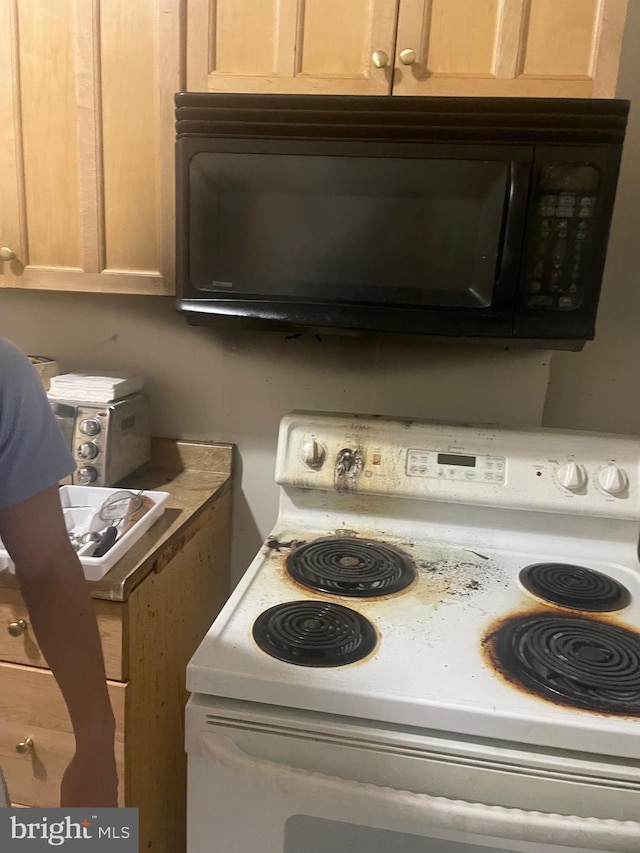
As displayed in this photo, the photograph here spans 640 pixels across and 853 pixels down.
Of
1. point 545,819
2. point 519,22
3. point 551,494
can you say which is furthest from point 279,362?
point 545,819

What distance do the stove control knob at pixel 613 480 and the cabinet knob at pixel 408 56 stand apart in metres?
0.79

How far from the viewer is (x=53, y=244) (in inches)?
53.5

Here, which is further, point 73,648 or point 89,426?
point 89,426

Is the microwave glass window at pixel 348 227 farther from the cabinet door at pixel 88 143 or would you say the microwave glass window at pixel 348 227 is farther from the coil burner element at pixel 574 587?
the coil burner element at pixel 574 587

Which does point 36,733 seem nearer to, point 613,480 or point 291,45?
point 613,480

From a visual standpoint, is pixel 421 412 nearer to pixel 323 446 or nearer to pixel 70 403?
pixel 323 446

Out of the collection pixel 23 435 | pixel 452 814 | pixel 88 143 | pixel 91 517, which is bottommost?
pixel 452 814

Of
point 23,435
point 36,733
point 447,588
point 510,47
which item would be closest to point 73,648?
point 23,435

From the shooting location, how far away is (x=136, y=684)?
1091mm

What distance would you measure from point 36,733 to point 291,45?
4.04 ft

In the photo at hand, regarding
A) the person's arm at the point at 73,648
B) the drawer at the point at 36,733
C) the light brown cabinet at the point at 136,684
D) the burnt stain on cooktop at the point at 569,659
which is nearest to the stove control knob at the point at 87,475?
the light brown cabinet at the point at 136,684

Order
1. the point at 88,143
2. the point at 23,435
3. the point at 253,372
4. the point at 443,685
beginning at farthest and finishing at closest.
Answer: the point at 253,372
the point at 88,143
the point at 443,685
the point at 23,435

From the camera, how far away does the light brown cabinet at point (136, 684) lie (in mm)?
1054

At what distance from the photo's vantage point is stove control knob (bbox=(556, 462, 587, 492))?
124 centimetres
